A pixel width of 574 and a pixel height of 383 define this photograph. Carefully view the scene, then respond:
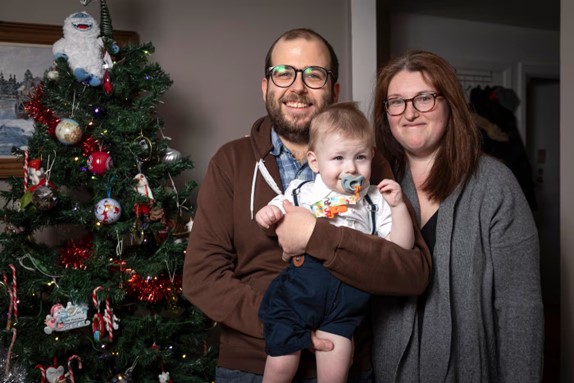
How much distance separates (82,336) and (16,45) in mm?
1538

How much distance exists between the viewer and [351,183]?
150 cm

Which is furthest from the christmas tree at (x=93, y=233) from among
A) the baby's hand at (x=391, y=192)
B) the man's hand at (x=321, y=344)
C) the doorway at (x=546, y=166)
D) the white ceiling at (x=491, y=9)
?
the doorway at (x=546, y=166)

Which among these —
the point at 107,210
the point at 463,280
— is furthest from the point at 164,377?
the point at 463,280

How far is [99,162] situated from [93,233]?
372 mm

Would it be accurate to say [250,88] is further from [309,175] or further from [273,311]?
[273,311]

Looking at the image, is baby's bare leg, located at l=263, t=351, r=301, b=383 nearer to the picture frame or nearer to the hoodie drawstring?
the hoodie drawstring

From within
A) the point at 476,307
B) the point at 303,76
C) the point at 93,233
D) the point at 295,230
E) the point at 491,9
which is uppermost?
the point at 491,9

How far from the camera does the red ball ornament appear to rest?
2275 millimetres

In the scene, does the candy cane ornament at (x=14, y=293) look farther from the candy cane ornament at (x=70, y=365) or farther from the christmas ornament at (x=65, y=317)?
the candy cane ornament at (x=70, y=365)

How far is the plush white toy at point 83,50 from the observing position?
2.31m

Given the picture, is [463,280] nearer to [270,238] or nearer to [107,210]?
[270,238]

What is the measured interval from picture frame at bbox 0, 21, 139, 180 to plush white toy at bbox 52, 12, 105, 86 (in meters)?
0.55

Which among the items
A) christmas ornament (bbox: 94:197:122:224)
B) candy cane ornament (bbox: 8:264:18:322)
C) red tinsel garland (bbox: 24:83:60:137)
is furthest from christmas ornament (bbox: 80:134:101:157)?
candy cane ornament (bbox: 8:264:18:322)

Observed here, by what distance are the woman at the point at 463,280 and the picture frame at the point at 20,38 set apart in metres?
2.02
